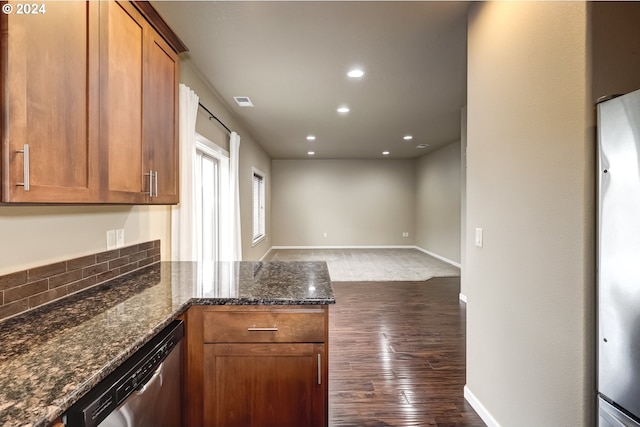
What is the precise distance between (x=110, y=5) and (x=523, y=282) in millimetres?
2350

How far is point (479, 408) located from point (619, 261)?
1.44 m

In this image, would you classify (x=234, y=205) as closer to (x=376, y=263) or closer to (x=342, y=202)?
(x=376, y=263)

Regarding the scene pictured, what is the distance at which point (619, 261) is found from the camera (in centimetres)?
105

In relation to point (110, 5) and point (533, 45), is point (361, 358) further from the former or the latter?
point (110, 5)

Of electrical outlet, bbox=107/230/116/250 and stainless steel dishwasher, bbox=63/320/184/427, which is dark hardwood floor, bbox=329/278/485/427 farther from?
electrical outlet, bbox=107/230/116/250

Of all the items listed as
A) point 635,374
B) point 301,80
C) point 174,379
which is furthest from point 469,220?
point 301,80

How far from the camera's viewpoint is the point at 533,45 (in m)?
1.47

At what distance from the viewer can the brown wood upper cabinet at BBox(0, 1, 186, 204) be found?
0.97m

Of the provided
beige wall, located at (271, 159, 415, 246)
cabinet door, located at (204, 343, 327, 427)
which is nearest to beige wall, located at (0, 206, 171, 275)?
cabinet door, located at (204, 343, 327, 427)

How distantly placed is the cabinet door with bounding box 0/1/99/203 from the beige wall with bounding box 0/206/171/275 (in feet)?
1.09

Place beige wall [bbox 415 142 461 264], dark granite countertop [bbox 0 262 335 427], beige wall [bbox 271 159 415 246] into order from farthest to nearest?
beige wall [bbox 271 159 415 246]
beige wall [bbox 415 142 461 264]
dark granite countertop [bbox 0 262 335 427]

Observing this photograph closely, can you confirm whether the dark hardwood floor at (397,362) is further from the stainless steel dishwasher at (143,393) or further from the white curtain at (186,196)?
the white curtain at (186,196)

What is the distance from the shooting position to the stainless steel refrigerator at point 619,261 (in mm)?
1000

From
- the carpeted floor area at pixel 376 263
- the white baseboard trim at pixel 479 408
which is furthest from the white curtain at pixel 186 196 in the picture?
the carpeted floor area at pixel 376 263
